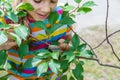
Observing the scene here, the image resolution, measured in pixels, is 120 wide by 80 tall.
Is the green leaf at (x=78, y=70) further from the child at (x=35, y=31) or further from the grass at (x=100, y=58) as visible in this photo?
the grass at (x=100, y=58)

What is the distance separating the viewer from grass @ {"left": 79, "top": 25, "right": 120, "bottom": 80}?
3824 mm

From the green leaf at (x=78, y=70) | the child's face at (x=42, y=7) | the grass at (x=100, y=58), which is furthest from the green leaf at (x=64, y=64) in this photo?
the grass at (x=100, y=58)

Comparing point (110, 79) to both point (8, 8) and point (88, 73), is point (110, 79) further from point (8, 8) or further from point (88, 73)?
point (8, 8)

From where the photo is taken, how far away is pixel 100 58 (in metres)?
4.15

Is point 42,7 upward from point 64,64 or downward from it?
upward

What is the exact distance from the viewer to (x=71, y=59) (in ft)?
4.48

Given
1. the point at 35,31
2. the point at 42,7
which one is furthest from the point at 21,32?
the point at 35,31

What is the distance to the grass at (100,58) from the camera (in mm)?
3824

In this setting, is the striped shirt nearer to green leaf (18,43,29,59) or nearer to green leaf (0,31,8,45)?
green leaf (18,43,29,59)

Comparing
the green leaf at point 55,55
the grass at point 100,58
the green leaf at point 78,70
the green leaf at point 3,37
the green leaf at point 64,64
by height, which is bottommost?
the grass at point 100,58

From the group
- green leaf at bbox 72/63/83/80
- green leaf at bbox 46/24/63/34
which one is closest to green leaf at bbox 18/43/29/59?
green leaf at bbox 46/24/63/34

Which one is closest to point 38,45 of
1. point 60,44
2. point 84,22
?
point 60,44

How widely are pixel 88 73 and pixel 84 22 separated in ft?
4.02

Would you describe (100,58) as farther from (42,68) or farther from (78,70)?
(42,68)
